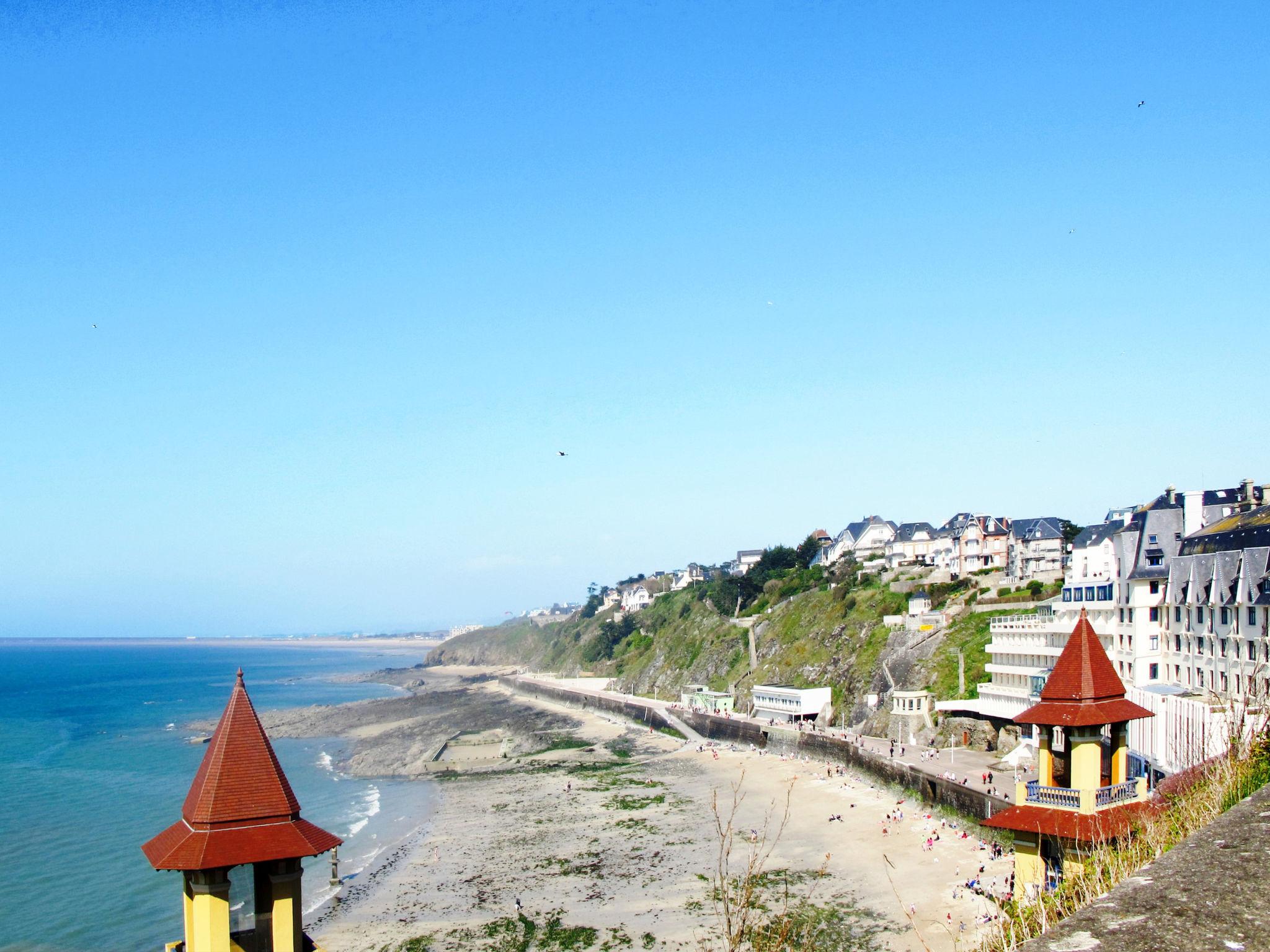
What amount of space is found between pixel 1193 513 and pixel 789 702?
34.7 m

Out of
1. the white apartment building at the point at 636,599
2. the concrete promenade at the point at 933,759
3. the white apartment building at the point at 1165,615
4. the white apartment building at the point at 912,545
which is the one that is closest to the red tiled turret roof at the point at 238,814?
the white apartment building at the point at 1165,615

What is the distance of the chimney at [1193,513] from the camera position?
47812mm

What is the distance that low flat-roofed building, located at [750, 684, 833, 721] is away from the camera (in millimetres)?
72125

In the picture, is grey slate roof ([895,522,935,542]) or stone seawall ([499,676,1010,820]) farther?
grey slate roof ([895,522,935,542])

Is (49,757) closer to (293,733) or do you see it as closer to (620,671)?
(293,733)

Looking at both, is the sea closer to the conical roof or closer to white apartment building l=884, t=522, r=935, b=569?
the conical roof

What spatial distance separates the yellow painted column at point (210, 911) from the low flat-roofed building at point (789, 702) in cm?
6426

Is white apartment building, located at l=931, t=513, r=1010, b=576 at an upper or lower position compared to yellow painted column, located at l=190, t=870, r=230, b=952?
upper

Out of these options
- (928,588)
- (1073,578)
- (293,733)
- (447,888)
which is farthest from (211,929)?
(293,733)

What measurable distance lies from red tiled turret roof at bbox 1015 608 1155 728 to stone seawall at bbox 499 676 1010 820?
22518 millimetres

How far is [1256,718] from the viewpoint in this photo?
1184 cm

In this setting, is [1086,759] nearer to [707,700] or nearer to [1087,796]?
[1087,796]

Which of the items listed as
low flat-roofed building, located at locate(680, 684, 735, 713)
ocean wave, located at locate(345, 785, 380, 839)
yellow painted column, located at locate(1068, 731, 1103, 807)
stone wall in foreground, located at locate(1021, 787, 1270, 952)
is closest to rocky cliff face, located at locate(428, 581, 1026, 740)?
low flat-roofed building, located at locate(680, 684, 735, 713)

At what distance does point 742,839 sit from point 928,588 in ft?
135
